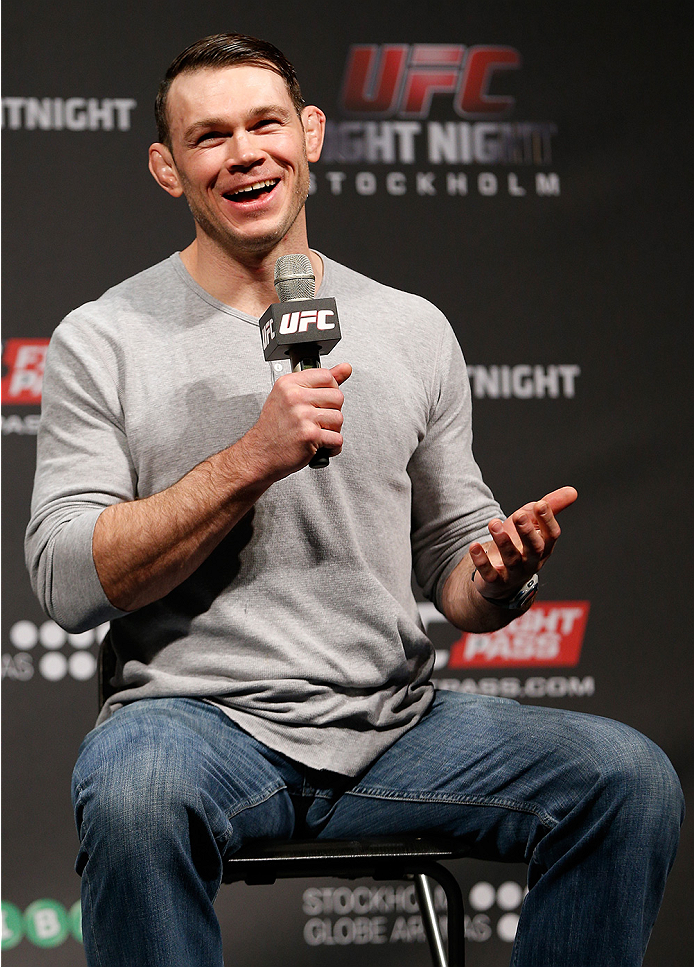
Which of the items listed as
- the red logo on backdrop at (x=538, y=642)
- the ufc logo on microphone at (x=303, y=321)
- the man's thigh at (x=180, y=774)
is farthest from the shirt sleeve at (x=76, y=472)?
the red logo on backdrop at (x=538, y=642)

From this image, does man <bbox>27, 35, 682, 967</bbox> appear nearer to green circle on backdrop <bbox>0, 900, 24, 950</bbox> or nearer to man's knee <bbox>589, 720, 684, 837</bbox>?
man's knee <bbox>589, 720, 684, 837</bbox>

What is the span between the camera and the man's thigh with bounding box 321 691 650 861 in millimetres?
1309

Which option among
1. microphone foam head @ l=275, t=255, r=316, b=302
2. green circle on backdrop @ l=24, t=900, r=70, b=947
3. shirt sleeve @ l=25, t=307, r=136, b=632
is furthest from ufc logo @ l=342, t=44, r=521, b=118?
green circle on backdrop @ l=24, t=900, r=70, b=947

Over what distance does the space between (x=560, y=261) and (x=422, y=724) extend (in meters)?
1.52

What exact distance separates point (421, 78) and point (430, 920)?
1.99 m

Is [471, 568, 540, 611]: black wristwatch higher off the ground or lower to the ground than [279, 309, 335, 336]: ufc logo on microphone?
lower

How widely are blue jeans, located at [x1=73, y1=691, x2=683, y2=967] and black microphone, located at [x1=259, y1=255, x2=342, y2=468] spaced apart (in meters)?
0.41

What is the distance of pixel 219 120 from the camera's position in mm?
1617

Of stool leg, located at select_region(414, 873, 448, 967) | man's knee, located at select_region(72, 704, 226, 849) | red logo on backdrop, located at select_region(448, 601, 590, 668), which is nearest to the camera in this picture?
man's knee, located at select_region(72, 704, 226, 849)

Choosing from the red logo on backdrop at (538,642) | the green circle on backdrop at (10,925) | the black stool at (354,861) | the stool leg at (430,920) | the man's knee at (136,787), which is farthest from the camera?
the red logo on backdrop at (538,642)

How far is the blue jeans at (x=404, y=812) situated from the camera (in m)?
1.13

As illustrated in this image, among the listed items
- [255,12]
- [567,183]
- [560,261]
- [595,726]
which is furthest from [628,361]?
[595,726]

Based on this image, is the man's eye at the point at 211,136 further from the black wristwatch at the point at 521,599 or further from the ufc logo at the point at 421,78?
the ufc logo at the point at 421,78

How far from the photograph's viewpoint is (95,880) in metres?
1.16
